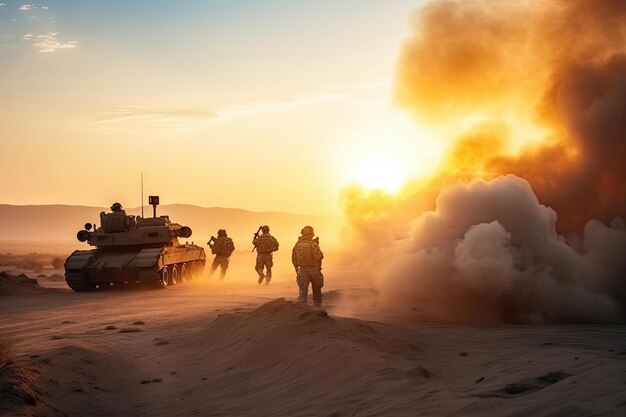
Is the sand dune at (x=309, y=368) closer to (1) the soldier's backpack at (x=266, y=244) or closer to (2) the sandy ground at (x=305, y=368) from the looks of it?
(2) the sandy ground at (x=305, y=368)

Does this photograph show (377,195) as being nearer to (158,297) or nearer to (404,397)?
(158,297)

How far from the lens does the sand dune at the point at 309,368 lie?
313 inches

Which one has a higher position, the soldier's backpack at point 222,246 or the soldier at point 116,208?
the soldier at point 116,208

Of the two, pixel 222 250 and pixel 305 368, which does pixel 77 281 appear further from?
pixel 305 368

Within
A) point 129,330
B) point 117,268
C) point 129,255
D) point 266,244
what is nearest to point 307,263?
point 129,330

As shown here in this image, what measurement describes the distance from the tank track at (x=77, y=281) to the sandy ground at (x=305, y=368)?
32.9 feet

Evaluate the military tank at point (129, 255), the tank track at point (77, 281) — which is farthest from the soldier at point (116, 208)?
the tank track at point (77, 281)

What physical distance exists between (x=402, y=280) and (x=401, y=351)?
830 cm

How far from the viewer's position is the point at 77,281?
26.4m

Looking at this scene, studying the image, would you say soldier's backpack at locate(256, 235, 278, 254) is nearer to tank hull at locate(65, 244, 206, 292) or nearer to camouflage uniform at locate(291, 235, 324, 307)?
tank hull at locate(65, 244, 206, 292)

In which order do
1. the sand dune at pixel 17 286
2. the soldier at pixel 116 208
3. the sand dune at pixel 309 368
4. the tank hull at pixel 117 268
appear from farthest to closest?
1. the soldier at pixel 116 208
2. the tank hull at pixel 117 268
3. the sand dune at pixel 17 286
4. the sand dune at pixel 309 368

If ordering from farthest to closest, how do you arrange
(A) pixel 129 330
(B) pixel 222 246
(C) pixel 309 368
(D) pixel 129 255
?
(B) pixel 222 246 → (D) pixel 129 255 → (A) pixel 129 330 → (C) pixel 309 368

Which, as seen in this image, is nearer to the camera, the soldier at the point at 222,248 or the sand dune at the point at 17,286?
the sand dune at the point at 17,286

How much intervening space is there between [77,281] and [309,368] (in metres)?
18.5
